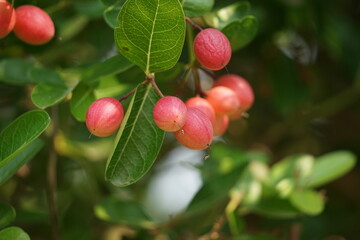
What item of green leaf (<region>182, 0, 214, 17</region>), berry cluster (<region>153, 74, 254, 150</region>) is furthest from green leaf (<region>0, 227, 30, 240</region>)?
green leaf (<region>182, 0, 214, 17</region>)

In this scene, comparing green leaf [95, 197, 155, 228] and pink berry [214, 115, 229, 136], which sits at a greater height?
pink berry [214, 115, 229, 136]

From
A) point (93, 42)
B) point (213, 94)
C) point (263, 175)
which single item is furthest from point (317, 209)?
point (93, 42)

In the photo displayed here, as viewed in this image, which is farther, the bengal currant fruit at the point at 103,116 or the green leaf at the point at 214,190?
the green leaf at the point at 214,190

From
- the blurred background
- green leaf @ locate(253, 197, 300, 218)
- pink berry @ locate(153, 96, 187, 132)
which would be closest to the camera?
pink berry @ locate(153, 96, 187, 132)

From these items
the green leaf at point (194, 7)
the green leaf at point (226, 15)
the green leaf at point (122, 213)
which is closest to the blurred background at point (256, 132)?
the green leaf at point (122, 213)

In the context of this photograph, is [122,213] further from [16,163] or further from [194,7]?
[194,7]

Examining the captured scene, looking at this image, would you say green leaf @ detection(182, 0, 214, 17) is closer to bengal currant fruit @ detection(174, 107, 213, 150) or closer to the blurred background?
bengal currant fruit @ detection(174, 107, 213, 150)

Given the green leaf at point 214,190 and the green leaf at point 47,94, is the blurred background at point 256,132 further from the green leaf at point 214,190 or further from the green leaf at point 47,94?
the green leaf at point 47,94
